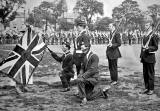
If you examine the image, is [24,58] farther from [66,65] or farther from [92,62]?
[92,62]

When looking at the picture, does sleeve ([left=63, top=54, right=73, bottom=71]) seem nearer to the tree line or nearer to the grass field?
the grass field

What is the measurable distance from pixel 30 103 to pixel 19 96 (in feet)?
2.40

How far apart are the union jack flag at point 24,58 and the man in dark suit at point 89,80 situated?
127cm

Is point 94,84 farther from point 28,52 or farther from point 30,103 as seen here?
point 28,52

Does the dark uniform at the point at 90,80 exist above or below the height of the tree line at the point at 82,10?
below

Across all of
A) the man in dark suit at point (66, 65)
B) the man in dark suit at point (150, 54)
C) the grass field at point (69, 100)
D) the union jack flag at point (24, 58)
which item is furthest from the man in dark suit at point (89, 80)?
the union jack flag at point (24, 58)

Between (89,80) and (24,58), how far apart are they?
1699 mm

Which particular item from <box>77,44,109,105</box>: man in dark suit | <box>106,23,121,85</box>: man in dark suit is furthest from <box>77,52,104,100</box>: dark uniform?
Result: <box>106,23,121,85</box>: man in dark suit

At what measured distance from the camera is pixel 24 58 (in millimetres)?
6352

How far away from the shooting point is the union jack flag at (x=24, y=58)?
621cm

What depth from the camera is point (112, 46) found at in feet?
24.7

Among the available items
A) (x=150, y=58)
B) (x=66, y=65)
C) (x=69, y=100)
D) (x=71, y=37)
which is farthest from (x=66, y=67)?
(x=71, y=37)

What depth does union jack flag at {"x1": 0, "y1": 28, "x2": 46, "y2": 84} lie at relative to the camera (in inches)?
245

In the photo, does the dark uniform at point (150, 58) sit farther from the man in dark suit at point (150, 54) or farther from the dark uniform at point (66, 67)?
the dark uniform at point (66, 67)
